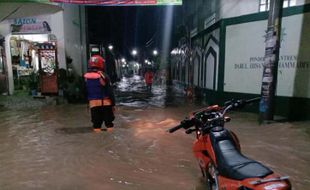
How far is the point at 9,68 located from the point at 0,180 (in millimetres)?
11391

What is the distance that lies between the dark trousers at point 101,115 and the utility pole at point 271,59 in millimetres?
4167

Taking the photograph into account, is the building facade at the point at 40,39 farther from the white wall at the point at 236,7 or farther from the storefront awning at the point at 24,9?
the white wall at the point at 236,7

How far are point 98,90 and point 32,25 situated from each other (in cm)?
861

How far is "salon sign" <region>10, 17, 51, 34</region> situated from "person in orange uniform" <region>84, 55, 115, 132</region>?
794 centimetres

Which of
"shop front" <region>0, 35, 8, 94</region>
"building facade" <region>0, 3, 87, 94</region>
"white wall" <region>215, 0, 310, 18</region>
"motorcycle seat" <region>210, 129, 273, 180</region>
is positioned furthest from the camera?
"shop front" <region>0, 35, 8, 94</region>

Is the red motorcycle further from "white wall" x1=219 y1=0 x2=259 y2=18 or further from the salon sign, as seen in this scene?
the salon sign

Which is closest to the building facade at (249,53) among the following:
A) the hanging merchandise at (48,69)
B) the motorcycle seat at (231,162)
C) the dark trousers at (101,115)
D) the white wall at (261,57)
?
the white wall at (261,57)

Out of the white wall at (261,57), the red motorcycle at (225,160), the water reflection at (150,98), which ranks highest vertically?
the white wall at (261,57)

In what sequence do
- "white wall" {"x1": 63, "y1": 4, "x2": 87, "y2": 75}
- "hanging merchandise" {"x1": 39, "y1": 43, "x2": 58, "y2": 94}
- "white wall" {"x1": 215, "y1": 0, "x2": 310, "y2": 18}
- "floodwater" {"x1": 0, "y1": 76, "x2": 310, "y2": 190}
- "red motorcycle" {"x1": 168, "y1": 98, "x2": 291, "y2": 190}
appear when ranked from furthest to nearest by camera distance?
"white wall" {"x1": 63, "y1": 4, "x2": 87, "y2": 75}, "hanging merchandise" {"x1": 39, "y1": 43, "x2": 58, "y2": 94}, "white wall" {"x1": 215, "y1": 0, "x2": 310, "y2": 18}, "floodwater" {"x1": 0, "y1": 76, "x2": 310, "y2": 190}, "red motorcycle" {"x1": 168, "y1": 98, "x2": 291, "y2": 190}

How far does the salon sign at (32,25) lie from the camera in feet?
43.7

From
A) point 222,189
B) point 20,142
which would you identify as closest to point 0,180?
point 20,142

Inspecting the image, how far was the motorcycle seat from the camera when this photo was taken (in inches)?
90.6

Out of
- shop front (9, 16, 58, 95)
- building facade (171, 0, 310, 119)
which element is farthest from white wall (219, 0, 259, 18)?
shop front (9, 16, 58, 95)

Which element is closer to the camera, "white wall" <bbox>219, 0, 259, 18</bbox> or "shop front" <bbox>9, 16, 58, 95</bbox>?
"white wall" <bbox>219, 0, 259, 18</bbox>
